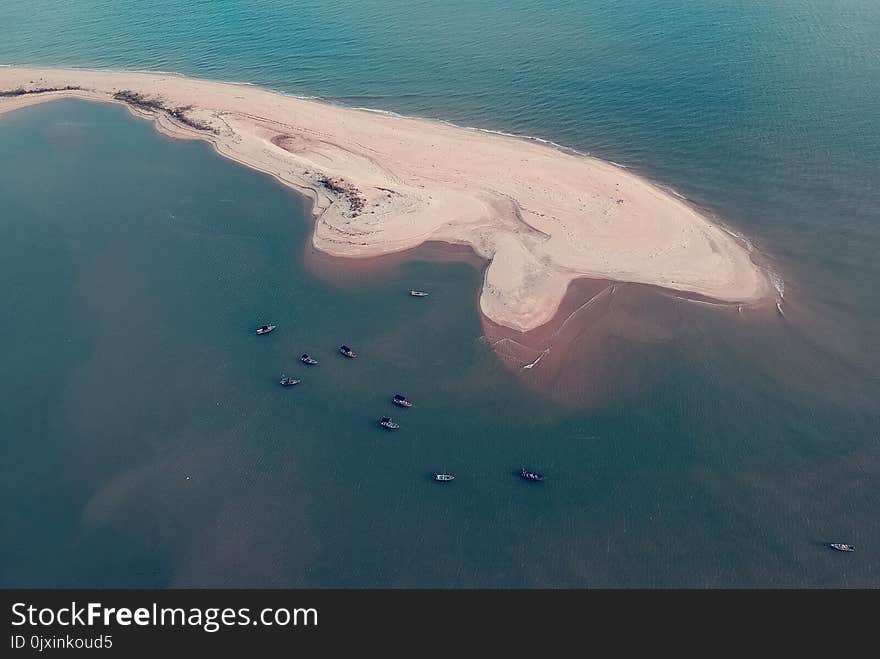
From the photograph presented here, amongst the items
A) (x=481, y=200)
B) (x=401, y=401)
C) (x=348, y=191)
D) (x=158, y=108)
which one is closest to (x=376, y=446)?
(x=401, y=401)

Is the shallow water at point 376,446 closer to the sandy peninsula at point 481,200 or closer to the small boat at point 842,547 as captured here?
the small boat at point 842,547

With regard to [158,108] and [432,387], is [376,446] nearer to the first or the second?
[432,387]

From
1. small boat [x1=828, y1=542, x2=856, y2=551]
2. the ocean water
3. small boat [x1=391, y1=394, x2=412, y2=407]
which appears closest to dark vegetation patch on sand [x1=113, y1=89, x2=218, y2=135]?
the ocean water

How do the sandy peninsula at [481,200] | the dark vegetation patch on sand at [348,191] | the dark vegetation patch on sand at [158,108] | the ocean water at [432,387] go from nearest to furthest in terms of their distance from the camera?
the ocean water at [432,387], the sandy peninsula at [481,200], the dark vegetation patch on sand at [348,191], the dark vegetation patch on sand at [158,108]

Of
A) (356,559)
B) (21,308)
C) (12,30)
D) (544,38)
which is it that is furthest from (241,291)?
(12,30)

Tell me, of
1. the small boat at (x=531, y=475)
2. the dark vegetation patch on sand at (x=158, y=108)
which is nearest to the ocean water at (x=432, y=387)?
the small boat at (x=531, y=475)

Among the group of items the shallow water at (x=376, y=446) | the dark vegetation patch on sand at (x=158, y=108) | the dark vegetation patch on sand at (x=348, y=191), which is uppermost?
the dark vegetation patch on sand at (x=158, y=108)
